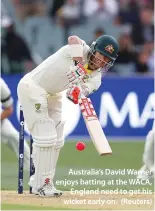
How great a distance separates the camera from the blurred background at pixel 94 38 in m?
16.2

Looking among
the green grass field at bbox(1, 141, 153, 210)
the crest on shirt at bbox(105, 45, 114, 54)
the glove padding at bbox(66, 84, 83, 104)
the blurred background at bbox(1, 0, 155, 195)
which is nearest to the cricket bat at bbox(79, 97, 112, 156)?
the glove padding at bbox(66, 84, 83, 104)

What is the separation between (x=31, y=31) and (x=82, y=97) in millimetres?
10252

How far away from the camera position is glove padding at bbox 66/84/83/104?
926cm

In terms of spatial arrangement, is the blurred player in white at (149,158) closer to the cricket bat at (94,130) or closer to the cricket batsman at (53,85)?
the cricket batsman at (53,85)

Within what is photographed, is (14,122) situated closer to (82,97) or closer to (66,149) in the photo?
(66,149)

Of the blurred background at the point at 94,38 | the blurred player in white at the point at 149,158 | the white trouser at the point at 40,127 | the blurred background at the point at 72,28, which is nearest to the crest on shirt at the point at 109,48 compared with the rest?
the white trouser at the point at 40,127

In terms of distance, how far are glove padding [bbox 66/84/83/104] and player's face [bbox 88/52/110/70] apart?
340 mm

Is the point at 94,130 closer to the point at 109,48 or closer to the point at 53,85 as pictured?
the point at 53,85

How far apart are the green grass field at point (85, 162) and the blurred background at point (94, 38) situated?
36mm

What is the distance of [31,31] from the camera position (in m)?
19.4

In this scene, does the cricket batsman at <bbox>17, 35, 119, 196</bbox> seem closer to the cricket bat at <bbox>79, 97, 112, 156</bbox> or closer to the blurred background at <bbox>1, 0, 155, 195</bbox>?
the cricket bat at <bbox>79, 97, 112, 156</bbox>

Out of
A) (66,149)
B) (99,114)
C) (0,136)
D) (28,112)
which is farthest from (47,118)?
(99,114)

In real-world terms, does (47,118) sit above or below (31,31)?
below

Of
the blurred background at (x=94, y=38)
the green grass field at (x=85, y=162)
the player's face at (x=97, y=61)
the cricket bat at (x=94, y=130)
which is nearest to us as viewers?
the cricket bat at (x=94, y=130)
